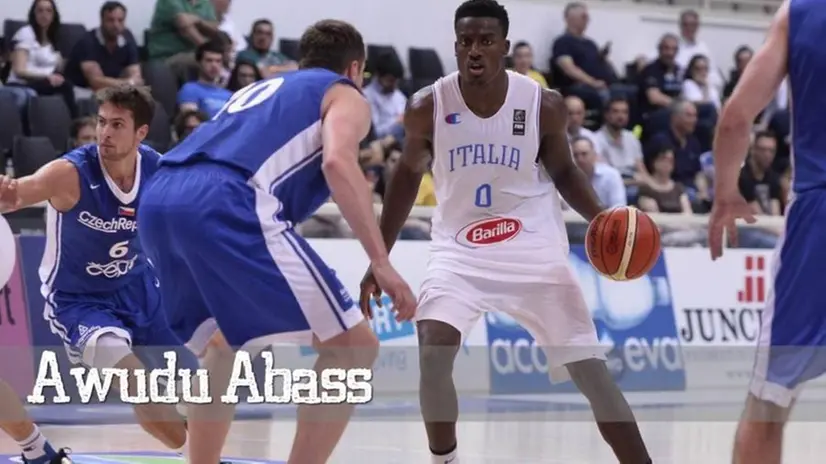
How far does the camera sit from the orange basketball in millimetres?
5957

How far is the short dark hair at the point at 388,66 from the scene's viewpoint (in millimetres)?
13578

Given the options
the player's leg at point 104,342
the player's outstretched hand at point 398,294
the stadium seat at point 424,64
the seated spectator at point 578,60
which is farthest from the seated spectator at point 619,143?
the player's outstretched hand at point 398,294

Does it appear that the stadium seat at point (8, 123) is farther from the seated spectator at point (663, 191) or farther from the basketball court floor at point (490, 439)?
the seated spectator at point (663, 191)

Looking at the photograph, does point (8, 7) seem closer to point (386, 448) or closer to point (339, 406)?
point (386, 448)

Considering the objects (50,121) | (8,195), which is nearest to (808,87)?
(8,195)

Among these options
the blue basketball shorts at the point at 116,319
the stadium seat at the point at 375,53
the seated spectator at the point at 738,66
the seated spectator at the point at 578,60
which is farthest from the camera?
the seated spectator at the point at 738,66

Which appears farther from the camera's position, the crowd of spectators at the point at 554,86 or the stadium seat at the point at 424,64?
the stadium seat at the point at 424,64

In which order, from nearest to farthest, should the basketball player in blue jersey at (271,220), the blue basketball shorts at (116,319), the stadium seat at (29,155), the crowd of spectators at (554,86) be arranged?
1. the basketball player in blue jersey at (271,220)
2. the blue basketball shorts at (116,319)
3. the stadium seat at (29,155)
4. the crowd of spectators at (554,86)

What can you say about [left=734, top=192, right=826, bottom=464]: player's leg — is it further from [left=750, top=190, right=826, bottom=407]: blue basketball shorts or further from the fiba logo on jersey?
the fiba logo on jersey

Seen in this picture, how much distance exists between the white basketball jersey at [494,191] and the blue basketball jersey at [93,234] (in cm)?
153

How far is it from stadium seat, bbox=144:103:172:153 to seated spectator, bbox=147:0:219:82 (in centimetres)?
108

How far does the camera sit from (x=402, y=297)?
4484mm

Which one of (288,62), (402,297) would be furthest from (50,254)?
(288,62)

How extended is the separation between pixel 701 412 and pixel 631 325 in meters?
1.36
